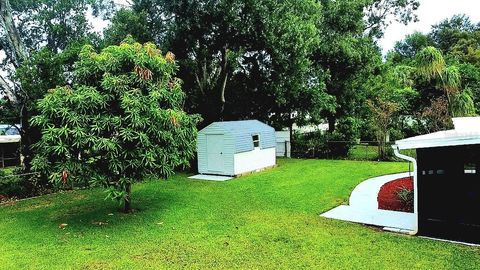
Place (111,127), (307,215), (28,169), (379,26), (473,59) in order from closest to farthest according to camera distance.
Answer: (111,127) → (307,215) → (28,169) → (379,26) → (473,59)

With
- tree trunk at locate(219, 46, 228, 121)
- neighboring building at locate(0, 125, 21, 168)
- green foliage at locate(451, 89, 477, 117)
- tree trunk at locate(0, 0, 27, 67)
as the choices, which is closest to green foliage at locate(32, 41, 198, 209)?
tree trunk at locate(0, 0, 27, 67)

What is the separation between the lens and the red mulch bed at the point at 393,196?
30.4ft

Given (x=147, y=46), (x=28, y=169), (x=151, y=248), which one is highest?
(x=147, y=46)

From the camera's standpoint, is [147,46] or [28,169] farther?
[28,169]

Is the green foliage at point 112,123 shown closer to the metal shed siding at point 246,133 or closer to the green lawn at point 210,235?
the green lawn at point 210,235

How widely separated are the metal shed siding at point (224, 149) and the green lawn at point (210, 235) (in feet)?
8.76

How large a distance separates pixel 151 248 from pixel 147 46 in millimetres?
5070

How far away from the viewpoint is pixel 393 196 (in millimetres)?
10414

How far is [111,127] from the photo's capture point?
8.31 meters

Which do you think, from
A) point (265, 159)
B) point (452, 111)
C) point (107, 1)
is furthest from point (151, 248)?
point (107, 1)

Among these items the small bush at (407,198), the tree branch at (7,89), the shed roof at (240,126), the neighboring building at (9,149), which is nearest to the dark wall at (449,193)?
the small bush at (407,198)

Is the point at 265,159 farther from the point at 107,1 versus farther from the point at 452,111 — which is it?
the point at 107,1

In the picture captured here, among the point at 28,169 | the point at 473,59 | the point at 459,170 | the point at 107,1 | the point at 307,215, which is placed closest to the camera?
the point at 459,170

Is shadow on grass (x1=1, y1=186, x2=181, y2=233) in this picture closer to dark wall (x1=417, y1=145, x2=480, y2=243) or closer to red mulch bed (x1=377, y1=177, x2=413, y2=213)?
red mulch bed (x1=377, y1=177, x2=413, y2=213)
